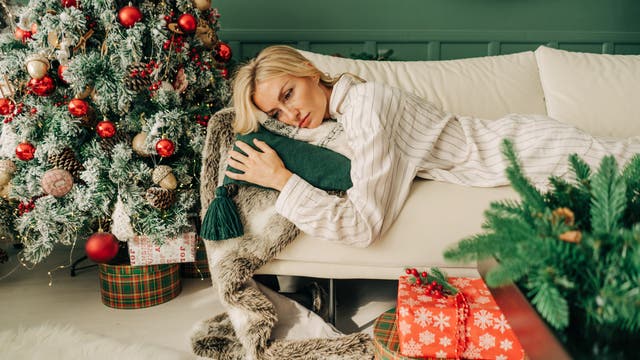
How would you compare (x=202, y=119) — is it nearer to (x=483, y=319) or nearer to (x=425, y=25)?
(x=483, y=319)

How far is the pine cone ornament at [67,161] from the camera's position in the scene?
5.16ft

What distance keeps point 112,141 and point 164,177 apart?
221 millimetres

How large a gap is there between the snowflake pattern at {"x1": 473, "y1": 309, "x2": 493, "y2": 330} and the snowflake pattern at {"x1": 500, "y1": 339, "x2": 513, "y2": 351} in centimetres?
5

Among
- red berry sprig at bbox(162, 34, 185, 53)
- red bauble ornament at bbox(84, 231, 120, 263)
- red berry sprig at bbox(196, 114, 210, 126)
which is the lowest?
red bauble ornament at bbox(84, 231, 120, 263)

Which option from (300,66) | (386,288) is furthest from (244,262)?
Result: (386,288)

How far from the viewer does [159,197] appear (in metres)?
1.60

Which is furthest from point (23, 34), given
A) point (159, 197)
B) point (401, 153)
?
point (401, 153)

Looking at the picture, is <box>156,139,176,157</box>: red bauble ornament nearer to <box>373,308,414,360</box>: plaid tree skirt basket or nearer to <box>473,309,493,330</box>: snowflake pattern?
<box>373,308,414,360</box>: plaid tree skirt basket

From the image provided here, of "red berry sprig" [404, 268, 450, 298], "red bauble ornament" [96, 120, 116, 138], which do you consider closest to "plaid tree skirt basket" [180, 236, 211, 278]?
"red bauble ornament" [96, 120, 116, 138]

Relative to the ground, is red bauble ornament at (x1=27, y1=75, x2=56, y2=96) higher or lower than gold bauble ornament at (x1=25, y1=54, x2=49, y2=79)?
lower

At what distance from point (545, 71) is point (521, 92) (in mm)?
152

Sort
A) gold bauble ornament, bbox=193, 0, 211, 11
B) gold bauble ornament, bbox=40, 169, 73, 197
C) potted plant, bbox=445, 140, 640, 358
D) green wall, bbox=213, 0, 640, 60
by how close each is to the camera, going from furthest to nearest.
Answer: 1. green wall, bbox=213, 0, 640, 60
2. gold bauble ornament, bbox=193, 0, 211, 11
3. gold bauble ornament, bbox=40, 169, 73, 197
4. potted plant, bbox=445, 140, 640, 358

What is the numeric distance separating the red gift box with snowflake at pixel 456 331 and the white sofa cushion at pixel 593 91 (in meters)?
1.19

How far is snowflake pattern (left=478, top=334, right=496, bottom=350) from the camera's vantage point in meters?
1.09
